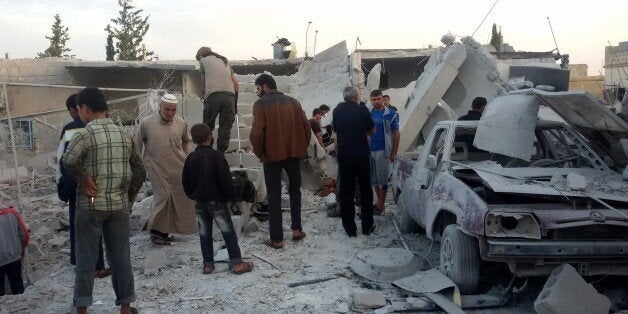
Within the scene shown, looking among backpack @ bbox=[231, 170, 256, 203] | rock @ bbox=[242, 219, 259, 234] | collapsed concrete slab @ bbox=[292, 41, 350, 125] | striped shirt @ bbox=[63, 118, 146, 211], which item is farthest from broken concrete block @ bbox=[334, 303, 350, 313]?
collapsed concrete slab @ bbox=[292, 41, 350, 125]

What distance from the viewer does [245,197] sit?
736cm

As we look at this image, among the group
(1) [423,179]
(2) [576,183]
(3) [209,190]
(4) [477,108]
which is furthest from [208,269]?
(4) [477,108]

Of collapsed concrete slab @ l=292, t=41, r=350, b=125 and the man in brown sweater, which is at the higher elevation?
collapsed concrete slab @ l=292, t=41, r=350, b=125

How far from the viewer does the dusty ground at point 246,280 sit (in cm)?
485

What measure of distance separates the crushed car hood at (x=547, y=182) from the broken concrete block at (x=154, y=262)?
3.45 m

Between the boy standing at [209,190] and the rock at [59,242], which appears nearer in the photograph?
the boy standing at [209,190]

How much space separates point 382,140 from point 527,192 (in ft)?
11.8

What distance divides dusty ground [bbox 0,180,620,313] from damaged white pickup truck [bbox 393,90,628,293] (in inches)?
21.7

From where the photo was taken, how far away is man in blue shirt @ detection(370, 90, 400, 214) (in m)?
7.81

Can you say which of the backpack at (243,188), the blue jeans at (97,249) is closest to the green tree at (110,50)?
the backpack at (243,188)

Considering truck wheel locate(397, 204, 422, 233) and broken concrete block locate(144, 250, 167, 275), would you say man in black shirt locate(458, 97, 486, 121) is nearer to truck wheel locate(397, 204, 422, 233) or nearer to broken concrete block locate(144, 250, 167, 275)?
truck wheel locate(397, 204, 422, 233)

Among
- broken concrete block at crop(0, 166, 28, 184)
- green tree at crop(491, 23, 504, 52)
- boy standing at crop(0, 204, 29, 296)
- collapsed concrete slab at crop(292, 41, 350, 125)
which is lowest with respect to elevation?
broken concrete block at crop(0, 166, 28, 184)

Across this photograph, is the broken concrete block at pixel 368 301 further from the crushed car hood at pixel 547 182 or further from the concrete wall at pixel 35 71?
the concrete wall at pixel 35 71

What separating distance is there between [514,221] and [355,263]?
1.85 meters
